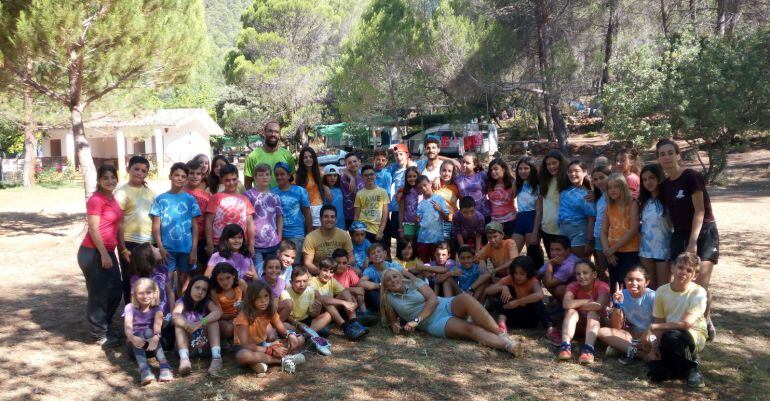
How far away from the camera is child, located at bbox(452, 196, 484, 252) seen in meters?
6.05

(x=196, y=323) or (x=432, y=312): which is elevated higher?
(x=196, y=323)

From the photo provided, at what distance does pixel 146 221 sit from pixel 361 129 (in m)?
29.5

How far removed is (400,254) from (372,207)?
0.55 metres

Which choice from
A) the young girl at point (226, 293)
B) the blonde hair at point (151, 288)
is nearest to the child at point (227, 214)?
the young girl at point (226, 293)

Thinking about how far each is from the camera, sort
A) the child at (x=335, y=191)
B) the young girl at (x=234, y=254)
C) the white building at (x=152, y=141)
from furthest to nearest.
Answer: the white building at (x=152, y=141) < the child at (x=335, y=191) < the young girl at (x=234, y=254)

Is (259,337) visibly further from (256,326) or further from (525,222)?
(525,222)

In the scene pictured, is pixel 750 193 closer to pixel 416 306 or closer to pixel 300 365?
pixel 416 306

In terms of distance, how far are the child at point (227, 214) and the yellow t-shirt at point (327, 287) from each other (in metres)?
0.61

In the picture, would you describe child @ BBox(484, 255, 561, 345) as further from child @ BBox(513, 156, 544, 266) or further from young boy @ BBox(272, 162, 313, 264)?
young boy @ BBox(272, 162, 313, 264)

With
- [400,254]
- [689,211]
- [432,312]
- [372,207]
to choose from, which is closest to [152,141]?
[372,207]

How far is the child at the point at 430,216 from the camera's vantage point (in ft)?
20.4

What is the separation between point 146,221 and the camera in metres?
5.23

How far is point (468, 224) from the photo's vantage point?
6086 mm

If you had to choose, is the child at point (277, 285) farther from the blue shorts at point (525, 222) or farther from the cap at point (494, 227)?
the blue shorts at point (525, 222)
